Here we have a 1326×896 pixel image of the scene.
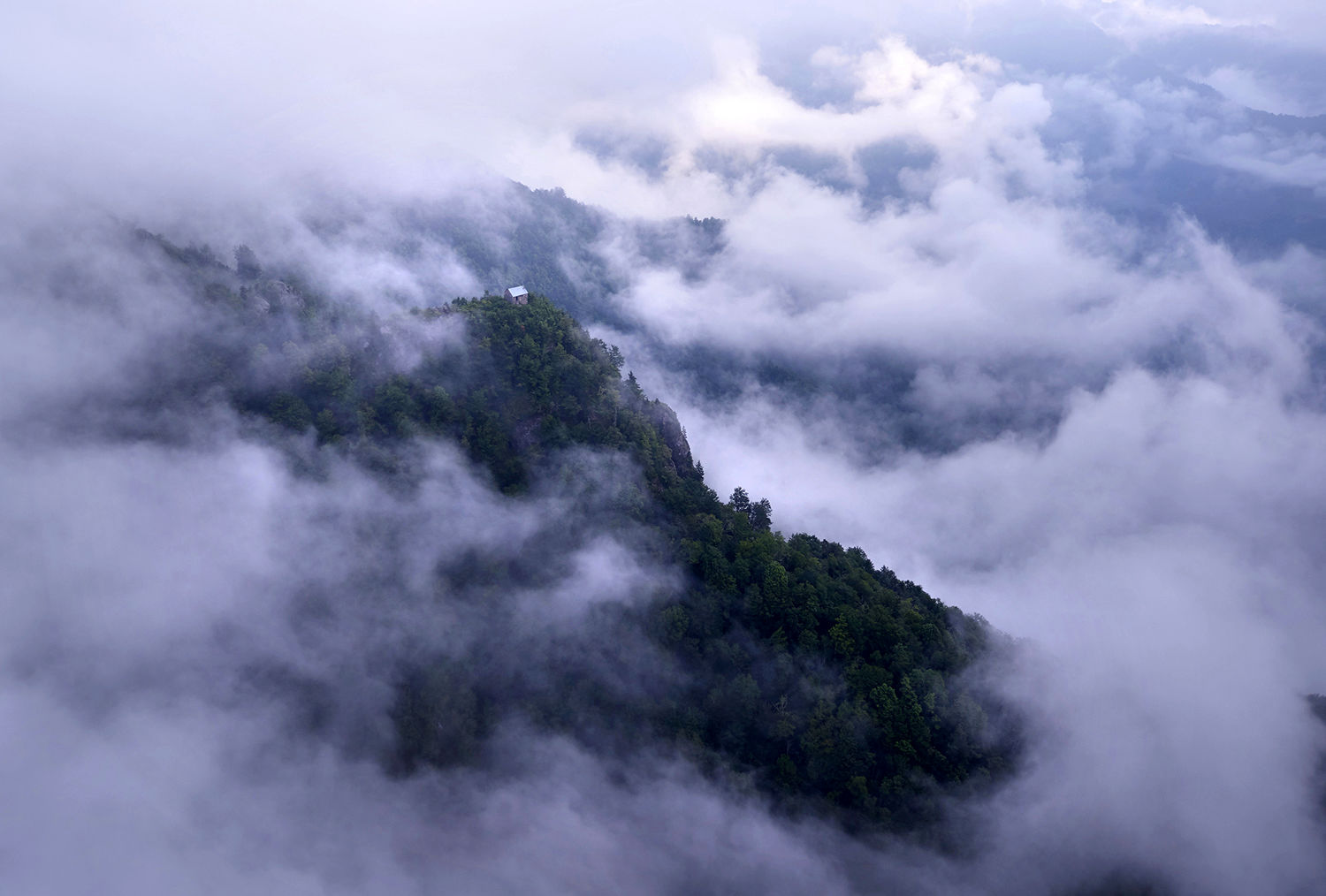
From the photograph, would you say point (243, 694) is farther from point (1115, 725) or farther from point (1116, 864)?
point (1115, 725)

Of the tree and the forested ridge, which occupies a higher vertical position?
the tree

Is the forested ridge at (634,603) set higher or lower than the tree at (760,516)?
lower

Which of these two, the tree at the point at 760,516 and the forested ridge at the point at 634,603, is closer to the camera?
the forested ridge at the point at 634,603

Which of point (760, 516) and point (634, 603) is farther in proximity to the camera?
point (760, 516)

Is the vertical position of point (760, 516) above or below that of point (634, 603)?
above

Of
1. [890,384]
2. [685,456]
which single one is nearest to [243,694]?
[685,456]

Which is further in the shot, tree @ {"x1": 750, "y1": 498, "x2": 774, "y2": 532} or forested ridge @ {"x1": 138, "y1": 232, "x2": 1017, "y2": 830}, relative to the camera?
tree @ {"x1": 750, "y1": 498, "x2": 774, "y2": 532}

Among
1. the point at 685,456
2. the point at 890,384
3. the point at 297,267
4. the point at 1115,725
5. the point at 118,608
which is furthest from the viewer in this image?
the point at 890,384

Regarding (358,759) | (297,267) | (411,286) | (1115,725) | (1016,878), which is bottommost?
(358,759)
